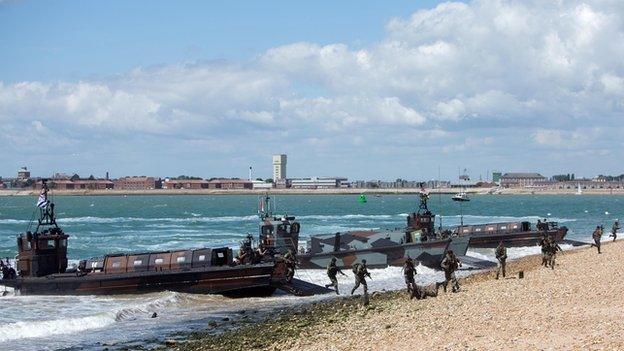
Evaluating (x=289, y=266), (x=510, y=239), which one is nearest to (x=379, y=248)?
(x=289, y=266)

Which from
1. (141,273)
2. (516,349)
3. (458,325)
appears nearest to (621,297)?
(458,325)

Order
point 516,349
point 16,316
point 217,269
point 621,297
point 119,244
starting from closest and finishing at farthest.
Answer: point 516,349 → point 621,297 → point 16,316 → point 217,269 → point 119,244

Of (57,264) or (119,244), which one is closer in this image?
(57,264)

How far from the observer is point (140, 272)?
39.2m

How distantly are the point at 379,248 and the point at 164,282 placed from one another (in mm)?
14437

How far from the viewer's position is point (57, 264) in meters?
40.9

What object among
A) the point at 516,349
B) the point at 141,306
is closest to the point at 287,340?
the point at 516,349

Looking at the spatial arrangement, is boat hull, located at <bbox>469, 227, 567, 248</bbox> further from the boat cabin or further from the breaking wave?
the breaking wave

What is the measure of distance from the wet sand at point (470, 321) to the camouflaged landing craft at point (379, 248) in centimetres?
1394

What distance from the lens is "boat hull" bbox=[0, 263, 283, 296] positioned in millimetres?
37469

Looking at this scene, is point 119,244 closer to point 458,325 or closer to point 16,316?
point 16,316

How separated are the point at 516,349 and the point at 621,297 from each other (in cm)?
847

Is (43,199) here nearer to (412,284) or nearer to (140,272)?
(140,272)

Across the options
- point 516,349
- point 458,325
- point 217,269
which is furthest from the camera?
point 217,269
